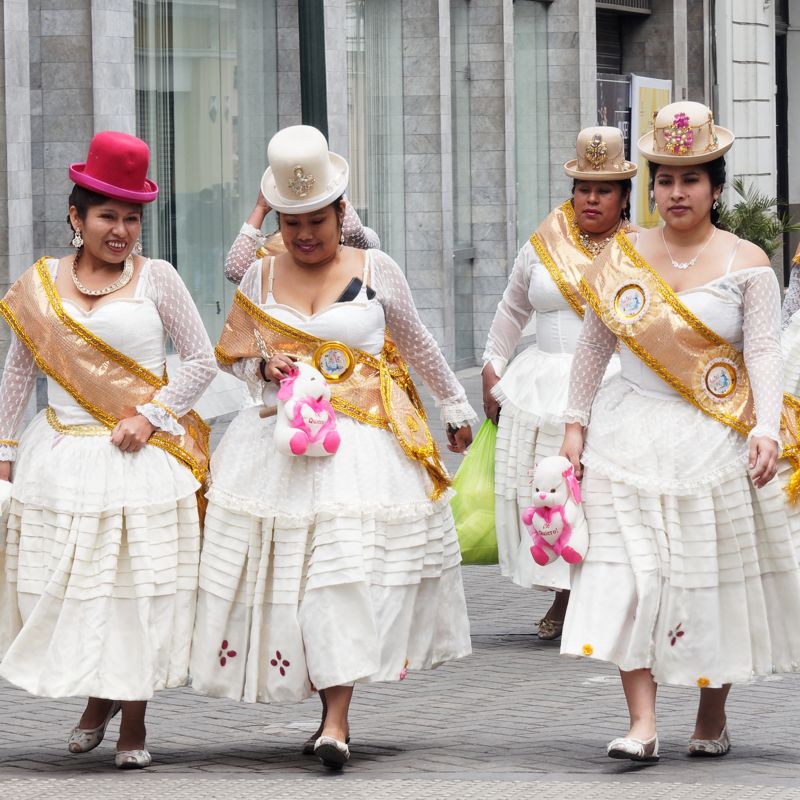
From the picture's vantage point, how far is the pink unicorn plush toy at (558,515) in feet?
20.7

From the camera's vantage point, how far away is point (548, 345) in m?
8.82

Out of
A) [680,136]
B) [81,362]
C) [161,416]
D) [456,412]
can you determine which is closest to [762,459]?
[680,136]

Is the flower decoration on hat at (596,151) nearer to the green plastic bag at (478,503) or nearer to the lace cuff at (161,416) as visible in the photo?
the green plastic bag at (478,503)

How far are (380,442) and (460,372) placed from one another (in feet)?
50.0

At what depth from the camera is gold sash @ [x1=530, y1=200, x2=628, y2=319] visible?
8.60 m

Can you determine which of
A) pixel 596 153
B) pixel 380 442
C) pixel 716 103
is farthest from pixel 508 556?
pixel 716 103

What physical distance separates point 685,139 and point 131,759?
2.49 meters

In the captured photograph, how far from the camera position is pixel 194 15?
54.6 ft

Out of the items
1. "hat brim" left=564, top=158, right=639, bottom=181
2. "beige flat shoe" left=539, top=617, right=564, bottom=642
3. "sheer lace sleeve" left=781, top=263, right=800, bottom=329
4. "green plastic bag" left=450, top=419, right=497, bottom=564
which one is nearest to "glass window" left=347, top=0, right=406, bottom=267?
"sheer lace sleeve" left=781, top=263, right=800, bottom=329

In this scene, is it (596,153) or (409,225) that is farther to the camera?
(409,225)

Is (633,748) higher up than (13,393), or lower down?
lower down

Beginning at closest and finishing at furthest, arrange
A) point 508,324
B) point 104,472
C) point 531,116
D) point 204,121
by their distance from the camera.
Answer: point 104,472
point 508,324
point 204,121
point 531,116

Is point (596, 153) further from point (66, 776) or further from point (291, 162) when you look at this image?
point (66, 776)

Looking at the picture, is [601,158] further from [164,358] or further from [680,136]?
[164,358]
